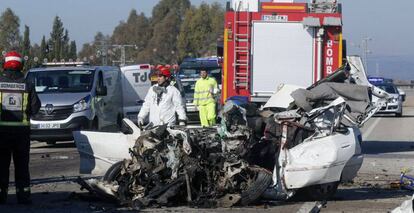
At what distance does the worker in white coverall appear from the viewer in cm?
1305

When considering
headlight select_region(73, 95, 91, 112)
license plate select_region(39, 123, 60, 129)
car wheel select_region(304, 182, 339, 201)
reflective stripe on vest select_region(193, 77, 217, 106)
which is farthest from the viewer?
reflective stripe on vest select_region(193, 77, 217, 106)

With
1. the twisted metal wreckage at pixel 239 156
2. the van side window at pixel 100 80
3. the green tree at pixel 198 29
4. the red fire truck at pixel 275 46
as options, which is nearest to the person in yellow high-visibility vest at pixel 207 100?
the red fire truck at pixel 275 46

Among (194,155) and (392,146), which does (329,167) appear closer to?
(194,155)

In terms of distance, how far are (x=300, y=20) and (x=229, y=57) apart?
166 centimetres

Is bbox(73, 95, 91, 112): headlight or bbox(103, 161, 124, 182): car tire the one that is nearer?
bbox(103, 161, 124, 182): car tire

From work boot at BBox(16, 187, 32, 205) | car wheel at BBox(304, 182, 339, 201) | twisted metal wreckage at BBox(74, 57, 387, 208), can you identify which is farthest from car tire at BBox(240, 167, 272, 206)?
work boot at BBox(16, 187, 32, 205)

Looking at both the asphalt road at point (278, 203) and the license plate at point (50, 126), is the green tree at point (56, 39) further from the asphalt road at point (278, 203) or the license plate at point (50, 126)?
the asphalt road at point (278, 203)

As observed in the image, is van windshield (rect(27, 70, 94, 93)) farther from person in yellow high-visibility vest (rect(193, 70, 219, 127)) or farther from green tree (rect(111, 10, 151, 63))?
green tree (rect(111, 10, 151, 63))

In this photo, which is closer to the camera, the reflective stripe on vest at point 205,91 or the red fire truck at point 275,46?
the red fire truck at point 275,46

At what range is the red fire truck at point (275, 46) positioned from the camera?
1894cm

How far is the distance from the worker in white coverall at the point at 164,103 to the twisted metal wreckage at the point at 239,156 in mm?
1355

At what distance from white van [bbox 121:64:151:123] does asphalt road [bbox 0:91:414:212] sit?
3.41 m

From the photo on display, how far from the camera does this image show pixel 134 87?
26375 millimetres

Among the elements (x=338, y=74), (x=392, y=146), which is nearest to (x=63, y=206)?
(x=338, y=74)
